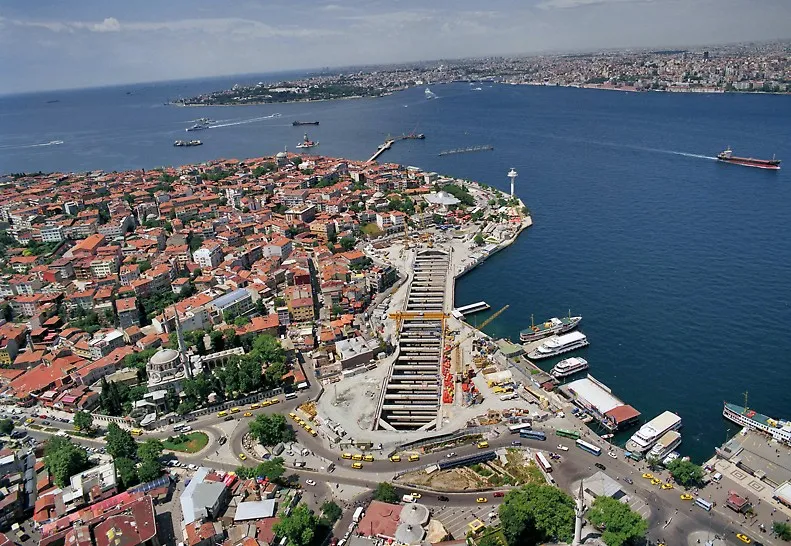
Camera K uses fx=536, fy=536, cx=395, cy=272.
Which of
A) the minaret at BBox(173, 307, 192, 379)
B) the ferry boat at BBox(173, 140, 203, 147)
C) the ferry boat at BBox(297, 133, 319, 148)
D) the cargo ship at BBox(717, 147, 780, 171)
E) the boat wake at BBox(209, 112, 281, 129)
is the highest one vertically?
the boat wake at BBox(209, 112, 281, 129)

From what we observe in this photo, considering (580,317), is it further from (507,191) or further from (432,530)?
(507,191)

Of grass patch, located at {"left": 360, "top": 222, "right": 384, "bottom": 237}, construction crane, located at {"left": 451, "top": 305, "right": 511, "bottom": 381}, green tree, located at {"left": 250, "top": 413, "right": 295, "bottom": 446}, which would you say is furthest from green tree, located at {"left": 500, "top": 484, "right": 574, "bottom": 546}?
grass patch, located at {"left": 360, "top": 222, "right": 384, "bottom": 237}

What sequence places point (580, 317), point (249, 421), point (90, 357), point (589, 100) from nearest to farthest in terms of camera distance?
point (249, 421), point (90, 357), point (580, 317), point (589, 100)

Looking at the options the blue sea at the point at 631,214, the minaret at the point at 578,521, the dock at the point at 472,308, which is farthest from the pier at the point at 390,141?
the minaret at the point at 578,521

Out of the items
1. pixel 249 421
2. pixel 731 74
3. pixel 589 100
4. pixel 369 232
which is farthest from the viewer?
pixel 731 74

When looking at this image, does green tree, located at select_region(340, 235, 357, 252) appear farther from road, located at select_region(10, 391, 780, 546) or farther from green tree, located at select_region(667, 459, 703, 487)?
green tree, located at select_region(667, 459, 703, 487)

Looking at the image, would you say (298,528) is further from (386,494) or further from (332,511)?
(386,494)

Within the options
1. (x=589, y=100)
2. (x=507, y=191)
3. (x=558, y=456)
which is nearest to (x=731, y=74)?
(x=589, y=100)
